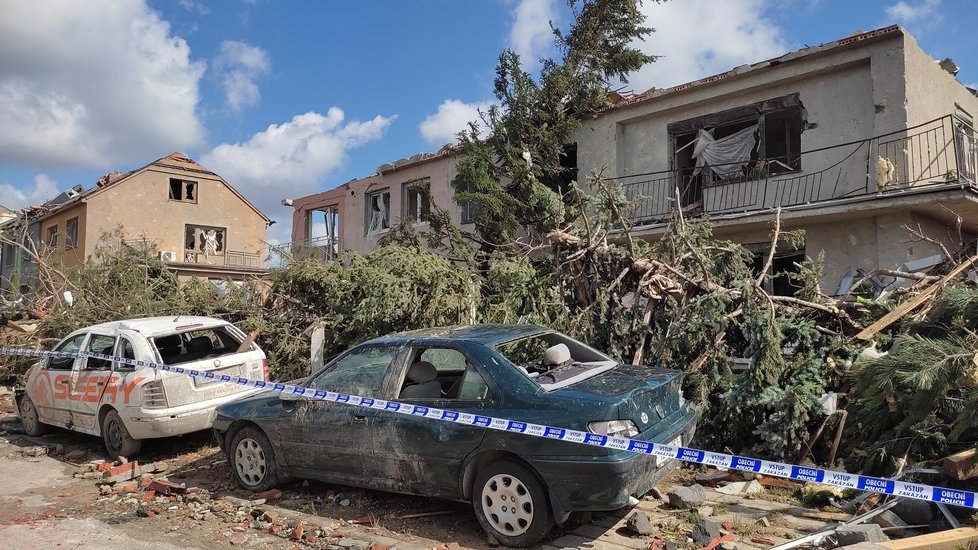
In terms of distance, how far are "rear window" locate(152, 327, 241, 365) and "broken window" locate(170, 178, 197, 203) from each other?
30.4 meters

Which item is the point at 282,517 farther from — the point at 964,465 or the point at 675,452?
the point at 964,465

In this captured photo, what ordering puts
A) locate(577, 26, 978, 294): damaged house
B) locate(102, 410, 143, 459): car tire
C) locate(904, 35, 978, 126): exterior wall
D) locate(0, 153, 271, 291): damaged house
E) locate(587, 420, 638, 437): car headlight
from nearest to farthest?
locate(587, 420, 638, 437): car headlight < locate(102, 410, 143, 459): car tire < locate(577, 26, 978, 294): damaged house < locate(904, 35, 978, 126): exterior wall < locate(0, 153, 271, 291): damaged house

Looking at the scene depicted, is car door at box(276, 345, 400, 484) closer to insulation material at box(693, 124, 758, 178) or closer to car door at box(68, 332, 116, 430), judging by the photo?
car door at box(68, 332, 116, 430)

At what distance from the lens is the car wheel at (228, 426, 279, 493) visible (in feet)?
18.8

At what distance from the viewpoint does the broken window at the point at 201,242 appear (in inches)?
1392

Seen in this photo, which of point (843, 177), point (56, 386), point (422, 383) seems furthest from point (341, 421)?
point (843, 177)

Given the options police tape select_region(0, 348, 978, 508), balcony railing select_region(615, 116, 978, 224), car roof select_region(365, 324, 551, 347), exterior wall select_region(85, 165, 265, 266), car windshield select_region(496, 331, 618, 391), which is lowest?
police tape select_region(0, 348, 978, 508)

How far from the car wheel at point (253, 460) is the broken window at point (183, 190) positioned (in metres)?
33.0

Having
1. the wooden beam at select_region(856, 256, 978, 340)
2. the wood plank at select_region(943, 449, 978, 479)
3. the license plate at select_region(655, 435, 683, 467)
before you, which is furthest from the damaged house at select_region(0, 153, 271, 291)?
the wood plank at select_region(943, 449, 978, 479)

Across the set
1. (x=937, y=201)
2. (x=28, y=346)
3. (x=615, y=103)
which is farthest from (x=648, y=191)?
(x=28, y=346)

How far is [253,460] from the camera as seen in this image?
586cm

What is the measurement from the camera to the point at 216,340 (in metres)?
8.10

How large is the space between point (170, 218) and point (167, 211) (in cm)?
40

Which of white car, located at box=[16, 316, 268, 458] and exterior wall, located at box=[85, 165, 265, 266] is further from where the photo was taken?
exterior wall, located at box=[85, 165, 265, 266]
